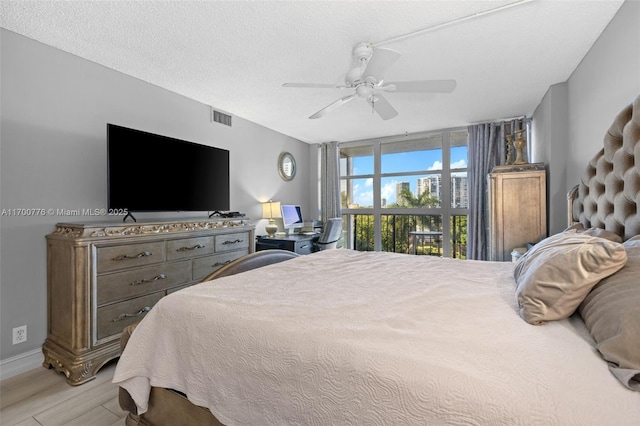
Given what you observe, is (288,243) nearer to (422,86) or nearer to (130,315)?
(130,315)

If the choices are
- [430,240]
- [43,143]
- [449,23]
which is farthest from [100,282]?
[430,240]

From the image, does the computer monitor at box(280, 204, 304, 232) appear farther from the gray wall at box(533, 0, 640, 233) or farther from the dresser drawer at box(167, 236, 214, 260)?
the gray wall at box(533, 0, 640, 233)

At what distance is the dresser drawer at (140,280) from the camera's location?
209 centimetres

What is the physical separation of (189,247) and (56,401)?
1287mm

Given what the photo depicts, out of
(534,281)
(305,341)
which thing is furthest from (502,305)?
(305,341)

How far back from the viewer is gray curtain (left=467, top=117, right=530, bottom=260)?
422cm

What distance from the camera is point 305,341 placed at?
91 centimetres

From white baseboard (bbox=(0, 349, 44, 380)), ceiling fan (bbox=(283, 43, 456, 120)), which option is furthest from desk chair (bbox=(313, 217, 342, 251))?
white baseboard (bbox=(0, 349, 44, 380))

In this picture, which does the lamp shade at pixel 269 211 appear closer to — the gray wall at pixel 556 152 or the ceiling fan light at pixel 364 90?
the ceiling fan light at pixel 364 90

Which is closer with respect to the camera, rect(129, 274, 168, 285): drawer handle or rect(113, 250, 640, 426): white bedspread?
rect(113, 250, 640, 426): white bedspread

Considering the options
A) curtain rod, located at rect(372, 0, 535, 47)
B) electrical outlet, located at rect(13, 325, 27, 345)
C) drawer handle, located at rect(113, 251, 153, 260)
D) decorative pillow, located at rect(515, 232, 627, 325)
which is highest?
curtain rod, located at rect(372, 0, 535, 47)

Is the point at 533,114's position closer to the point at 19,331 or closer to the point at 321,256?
the point at 321,256

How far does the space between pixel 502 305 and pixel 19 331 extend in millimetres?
3109

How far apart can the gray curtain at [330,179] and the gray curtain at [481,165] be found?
7.37ft
